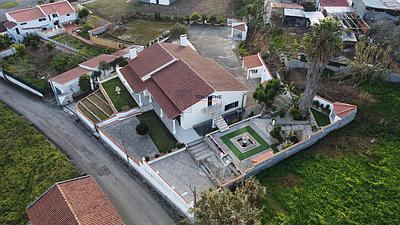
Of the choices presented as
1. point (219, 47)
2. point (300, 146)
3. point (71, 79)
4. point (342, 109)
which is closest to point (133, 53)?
point (71, 79)

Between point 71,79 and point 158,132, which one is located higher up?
point 71,79

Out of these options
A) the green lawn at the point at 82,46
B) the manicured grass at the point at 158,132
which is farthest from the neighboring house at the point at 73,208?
the green lawn at the point at 82,46

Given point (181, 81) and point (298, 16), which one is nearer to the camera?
point (181, 81)

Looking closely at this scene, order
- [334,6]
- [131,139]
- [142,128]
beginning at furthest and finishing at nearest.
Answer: [334,6] < [131,139] < [142,128]

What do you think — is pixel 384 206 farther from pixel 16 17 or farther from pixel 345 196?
pixel 16 17

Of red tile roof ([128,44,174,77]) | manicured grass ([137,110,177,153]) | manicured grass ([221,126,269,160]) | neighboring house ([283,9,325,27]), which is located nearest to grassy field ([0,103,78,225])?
manicured grass ([137,110,177,153])

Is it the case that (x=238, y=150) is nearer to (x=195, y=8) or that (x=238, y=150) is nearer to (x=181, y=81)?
(x=181, y=81)

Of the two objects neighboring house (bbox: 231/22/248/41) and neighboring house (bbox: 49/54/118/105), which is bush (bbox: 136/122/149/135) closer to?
neighboring house (bbox: 49/54/118/105)
